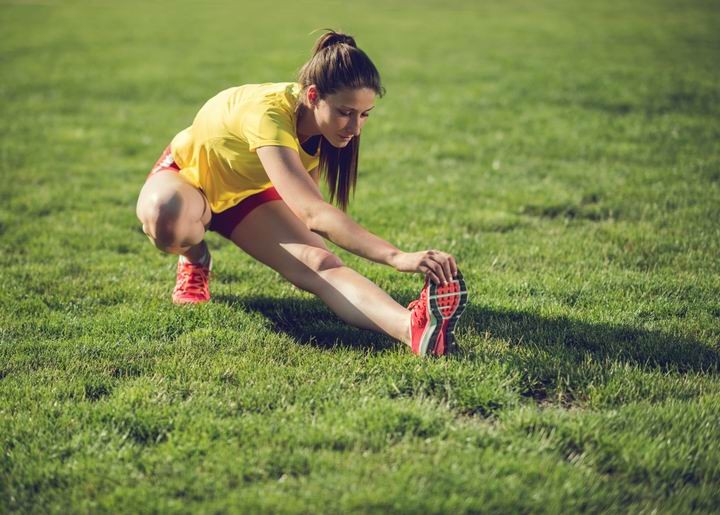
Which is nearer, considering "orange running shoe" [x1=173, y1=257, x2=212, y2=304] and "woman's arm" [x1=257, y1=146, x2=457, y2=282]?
"woman's arm" [x1=257, y1=146, x2=457, y2=282]

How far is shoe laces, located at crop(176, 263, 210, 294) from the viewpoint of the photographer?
509cm

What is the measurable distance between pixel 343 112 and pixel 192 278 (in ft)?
5.40

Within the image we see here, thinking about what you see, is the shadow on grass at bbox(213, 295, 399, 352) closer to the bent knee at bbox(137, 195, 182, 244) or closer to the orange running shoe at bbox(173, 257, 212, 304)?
the orange running shoe at bbox(173, 257, 212, 304)

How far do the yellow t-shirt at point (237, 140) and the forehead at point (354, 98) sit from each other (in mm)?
335

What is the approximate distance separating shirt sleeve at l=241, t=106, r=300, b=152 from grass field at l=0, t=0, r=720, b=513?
1.13 meters

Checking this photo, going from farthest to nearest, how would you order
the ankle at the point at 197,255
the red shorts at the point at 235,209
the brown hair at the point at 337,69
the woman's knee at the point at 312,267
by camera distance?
the ankle at the point at 197,255 → the red shorts at the point at 235,209 → the woman's knee at the point at 312,267 → the brown hair at the point at 337,69

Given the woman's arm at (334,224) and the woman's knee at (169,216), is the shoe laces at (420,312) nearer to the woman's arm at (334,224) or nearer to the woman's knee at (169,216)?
the woman's arm at (334,224)

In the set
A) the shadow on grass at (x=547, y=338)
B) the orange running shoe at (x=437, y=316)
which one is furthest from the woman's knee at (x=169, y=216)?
the orange running shoe at (x=437, y=316)

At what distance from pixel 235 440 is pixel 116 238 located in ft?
11.8

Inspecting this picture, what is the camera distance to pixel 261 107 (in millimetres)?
4383

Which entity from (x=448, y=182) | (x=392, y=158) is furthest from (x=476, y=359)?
(x=392, y=158)

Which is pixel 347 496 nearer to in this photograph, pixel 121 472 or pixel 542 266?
pixel 121 472

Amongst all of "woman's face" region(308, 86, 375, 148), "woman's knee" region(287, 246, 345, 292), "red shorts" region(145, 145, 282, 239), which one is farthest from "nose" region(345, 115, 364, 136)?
"red shorts" region(145, 145, 282, 239)

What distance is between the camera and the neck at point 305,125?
174 inches
